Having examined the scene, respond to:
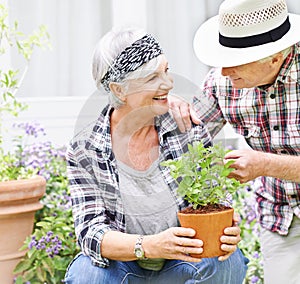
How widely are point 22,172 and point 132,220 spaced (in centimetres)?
97

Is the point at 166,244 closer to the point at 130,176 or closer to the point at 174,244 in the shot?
the point at 174,244

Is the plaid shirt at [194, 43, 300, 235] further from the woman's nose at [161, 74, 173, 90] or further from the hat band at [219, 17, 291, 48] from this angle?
the woman's nose at [161, 74, 173, 90]

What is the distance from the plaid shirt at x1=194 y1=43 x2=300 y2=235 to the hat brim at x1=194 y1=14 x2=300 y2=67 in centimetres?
10

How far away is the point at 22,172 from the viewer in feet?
10.8

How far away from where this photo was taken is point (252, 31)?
241 cm

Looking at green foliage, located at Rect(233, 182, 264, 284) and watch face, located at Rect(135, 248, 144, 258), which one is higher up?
watch face, located at Rect(135, 248, 144, 258)

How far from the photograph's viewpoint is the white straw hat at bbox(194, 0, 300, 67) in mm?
2389

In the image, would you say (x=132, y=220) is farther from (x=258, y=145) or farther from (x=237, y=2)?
(x=237, y=2)

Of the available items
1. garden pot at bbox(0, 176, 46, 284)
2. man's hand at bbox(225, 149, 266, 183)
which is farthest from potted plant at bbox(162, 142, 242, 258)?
garden pot at bbox(0, 176, 46, 284)

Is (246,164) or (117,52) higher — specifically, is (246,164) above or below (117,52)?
below

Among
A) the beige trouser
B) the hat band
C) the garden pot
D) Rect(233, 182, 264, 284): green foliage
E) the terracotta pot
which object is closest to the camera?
the terracotta pot

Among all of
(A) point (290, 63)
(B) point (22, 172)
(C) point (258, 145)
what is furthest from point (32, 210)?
(A) point (290, 63)

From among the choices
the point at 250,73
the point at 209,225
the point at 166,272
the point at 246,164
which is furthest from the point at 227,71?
the point at 166,272

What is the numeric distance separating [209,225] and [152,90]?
47 centimetres
